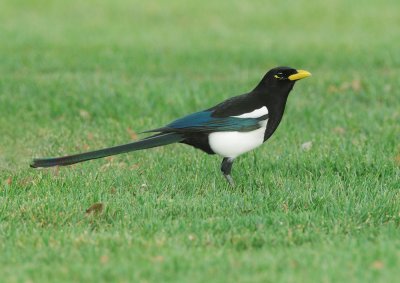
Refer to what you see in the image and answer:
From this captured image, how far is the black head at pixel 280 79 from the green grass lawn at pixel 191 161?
2.35 ft

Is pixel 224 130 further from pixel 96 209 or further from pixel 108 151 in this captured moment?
pixel 96 209

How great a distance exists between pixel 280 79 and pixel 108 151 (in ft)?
4.86

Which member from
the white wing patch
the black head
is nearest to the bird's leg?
the white wing patch

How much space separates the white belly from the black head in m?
0.35

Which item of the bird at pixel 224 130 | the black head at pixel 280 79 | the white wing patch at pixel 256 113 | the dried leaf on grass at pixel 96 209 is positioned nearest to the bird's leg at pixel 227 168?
the bird at pixel 224 130

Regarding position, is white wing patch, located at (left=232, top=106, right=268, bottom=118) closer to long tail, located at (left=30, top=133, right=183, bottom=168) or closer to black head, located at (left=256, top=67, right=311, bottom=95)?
black head, located at (left=256, top=67, right=311, bottom=95)

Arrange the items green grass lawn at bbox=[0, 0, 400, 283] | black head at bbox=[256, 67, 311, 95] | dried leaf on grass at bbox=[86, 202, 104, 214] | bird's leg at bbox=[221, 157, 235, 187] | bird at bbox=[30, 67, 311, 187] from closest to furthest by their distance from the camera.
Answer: green grass lawn at bbox=[0, 0, 400, 283] → dried leaf on grass at bbox=[86, 202, 104, 214] → bird at bbox=[30, 67, 311, 187] → bird's leg at bbox=[221, 157, 235, 187] → black head at bbox=[256, 67, 311, 95]

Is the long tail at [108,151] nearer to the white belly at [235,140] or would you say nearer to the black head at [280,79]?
the white belly at [235,140]

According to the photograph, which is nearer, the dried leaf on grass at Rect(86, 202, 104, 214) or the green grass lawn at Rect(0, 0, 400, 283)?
the green grass lawn at Rect(0, 0, 400, 283)

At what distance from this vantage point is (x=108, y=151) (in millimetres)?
6621

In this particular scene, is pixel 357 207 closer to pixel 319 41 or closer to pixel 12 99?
pixel 12 99

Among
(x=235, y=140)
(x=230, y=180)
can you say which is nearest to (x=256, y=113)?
(x=235, y=140)

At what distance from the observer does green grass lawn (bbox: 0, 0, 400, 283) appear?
4.99 m

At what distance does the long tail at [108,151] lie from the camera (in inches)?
257
